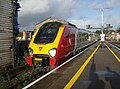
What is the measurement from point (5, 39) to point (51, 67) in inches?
151

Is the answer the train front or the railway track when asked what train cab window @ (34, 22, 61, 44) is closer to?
the train front

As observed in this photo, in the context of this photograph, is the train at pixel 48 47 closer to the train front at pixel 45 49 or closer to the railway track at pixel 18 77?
the train front at pixel 45 49

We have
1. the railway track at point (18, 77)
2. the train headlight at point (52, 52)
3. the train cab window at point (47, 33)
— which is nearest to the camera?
the railway track at point (18, 77)

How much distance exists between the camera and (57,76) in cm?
1074

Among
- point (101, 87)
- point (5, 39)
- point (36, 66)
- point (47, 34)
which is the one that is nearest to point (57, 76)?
point (101, 87)

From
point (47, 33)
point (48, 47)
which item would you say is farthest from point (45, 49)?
point (47, 33)

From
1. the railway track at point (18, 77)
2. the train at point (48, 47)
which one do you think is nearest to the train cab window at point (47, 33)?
the train at point (48, 47)

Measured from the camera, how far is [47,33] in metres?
15.2

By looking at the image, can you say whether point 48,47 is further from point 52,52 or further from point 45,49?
point 52,52

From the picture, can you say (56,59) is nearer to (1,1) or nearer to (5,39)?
(5,39)

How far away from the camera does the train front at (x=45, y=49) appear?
45.1 ft

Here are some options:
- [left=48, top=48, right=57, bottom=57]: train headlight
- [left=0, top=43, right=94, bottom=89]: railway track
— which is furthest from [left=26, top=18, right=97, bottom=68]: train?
[left=0, top=43, right=94, bottom=89]: railway track

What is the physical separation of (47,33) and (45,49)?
1.58 meters

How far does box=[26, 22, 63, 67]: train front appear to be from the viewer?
13.8 metres
